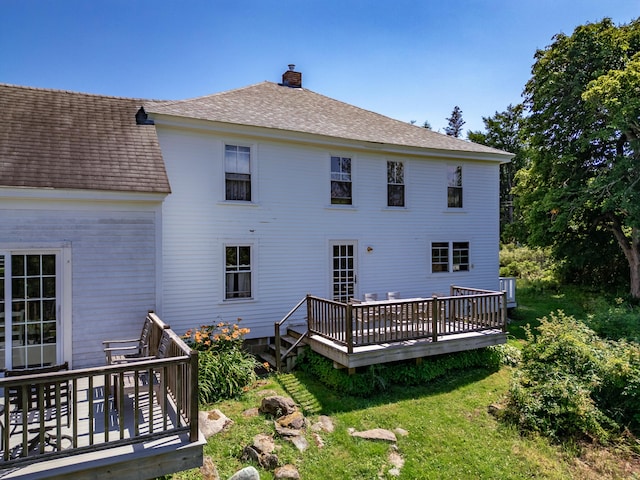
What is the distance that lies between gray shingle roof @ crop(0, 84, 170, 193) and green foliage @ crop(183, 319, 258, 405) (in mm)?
3382

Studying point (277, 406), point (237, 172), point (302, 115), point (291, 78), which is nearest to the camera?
→ point (277, 406)

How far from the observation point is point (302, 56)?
14289 mm

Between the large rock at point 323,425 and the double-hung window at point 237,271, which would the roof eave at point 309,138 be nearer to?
the double-hung window at point 237,271

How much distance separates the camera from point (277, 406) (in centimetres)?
633

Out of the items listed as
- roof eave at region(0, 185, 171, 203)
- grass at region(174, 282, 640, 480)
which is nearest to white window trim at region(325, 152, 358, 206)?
roof eave at region(0, 185, 171, 203)

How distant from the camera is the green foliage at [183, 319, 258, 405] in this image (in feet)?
22.9

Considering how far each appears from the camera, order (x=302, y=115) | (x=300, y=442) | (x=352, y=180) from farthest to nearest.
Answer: (x=302, y=115), (x=352, y=180), (x=300, y=442)

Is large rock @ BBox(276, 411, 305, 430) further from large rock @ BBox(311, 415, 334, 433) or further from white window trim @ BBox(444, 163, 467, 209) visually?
white window trim @ BBox(444, 163, 467, 209)

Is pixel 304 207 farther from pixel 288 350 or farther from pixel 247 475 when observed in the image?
pixel 247 475

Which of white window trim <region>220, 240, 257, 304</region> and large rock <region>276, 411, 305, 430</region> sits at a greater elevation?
white window trim <region>220, 240, 257, 304</region>

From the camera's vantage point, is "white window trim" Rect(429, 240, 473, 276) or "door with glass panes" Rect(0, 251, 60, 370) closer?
"door with glass panes" Rect(0, 251, 60, 370)

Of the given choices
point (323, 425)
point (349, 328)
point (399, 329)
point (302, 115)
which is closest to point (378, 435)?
point (323, 425)

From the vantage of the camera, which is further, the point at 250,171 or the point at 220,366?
the point at 250,171

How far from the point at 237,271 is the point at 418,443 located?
233 inches
